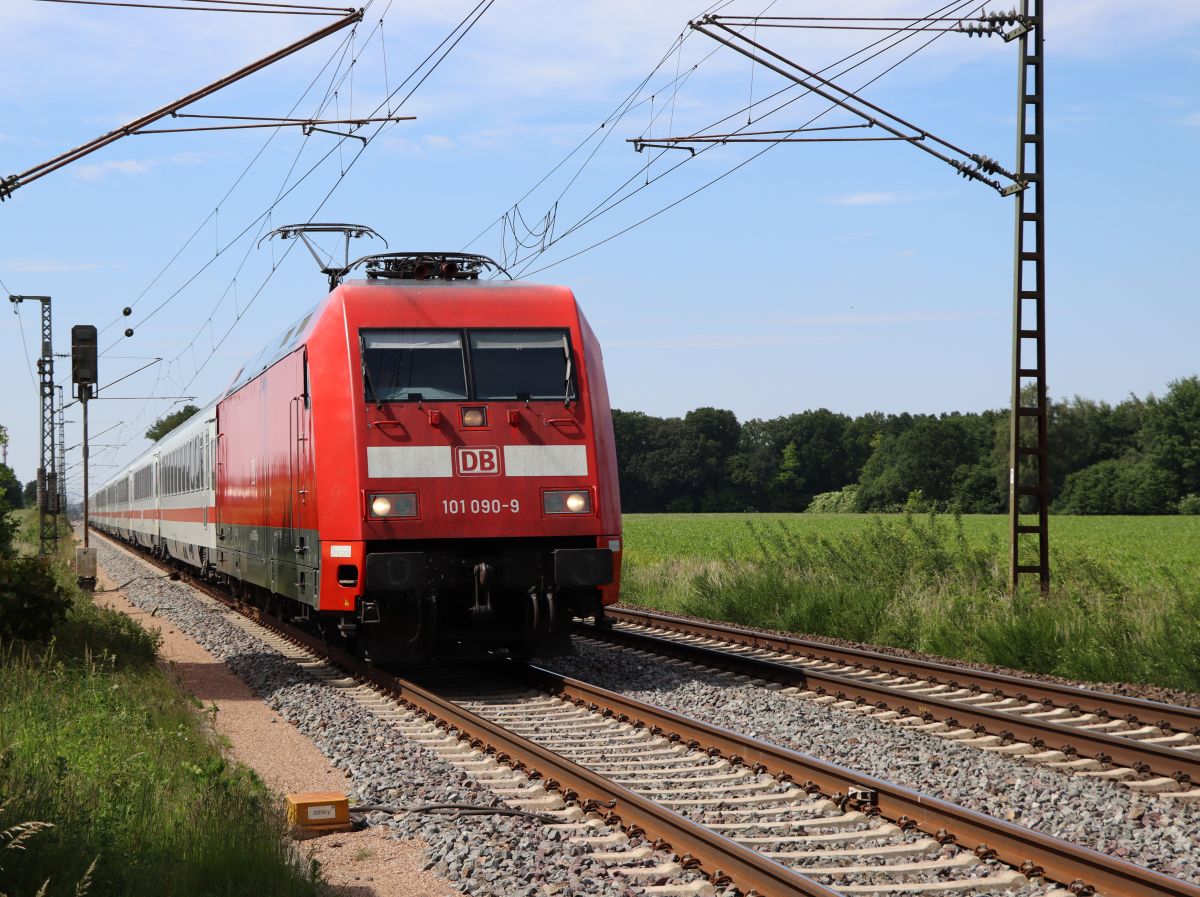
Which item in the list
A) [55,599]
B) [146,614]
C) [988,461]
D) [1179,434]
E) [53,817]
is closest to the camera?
[53,817]

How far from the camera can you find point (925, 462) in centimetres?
9706

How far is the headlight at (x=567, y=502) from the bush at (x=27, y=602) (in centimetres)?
524

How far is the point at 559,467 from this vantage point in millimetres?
12000

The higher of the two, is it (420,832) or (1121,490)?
(1121,490)

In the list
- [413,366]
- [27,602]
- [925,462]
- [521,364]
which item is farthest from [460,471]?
[925,462]

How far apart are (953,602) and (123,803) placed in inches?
414

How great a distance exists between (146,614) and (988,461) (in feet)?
263

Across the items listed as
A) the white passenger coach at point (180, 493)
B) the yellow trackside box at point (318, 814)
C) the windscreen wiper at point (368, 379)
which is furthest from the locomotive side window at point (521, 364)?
the white passenger coach at point (180, 493)

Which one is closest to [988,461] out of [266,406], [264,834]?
[266,406]

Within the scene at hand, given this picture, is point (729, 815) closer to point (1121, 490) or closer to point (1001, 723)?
point (1001, 723)

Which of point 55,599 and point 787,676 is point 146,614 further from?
point 787,676

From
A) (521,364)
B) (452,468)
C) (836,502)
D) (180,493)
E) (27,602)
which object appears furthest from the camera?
(836,502)

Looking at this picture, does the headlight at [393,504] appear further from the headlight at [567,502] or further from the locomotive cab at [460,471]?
the headlight at [567,502]

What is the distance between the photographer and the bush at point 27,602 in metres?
13.0
